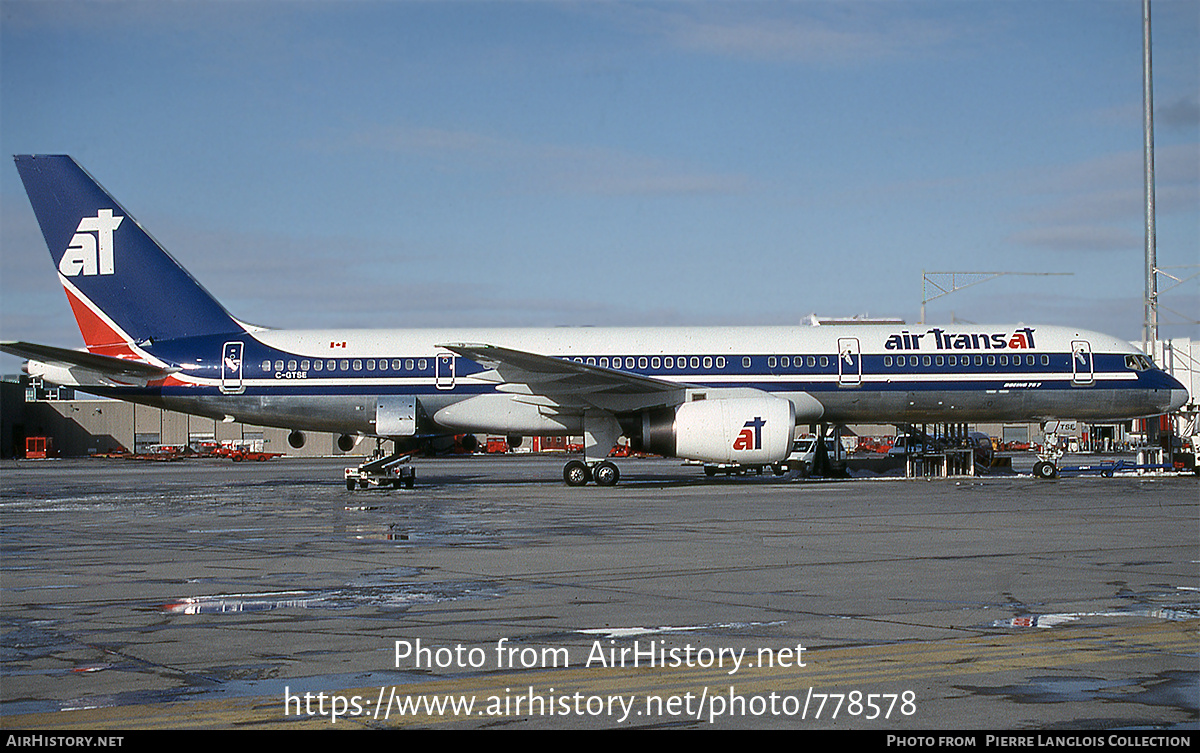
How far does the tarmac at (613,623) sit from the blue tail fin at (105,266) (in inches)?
539

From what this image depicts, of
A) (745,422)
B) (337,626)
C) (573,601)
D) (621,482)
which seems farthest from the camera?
(621,482)

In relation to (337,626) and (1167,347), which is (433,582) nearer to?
(337,626)

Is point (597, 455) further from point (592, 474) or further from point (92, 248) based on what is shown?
point (92, 248)

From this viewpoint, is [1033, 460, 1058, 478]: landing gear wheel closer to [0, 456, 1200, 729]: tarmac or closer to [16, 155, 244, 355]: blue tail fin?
[0, 456, 1200, 729]: tarmac

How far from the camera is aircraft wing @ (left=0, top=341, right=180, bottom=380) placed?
28.5m

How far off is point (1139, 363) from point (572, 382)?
1677 cm

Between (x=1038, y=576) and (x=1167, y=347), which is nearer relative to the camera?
(x=1038, y=576)

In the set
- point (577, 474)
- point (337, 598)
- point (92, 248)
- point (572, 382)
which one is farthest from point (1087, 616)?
point (92, 248)

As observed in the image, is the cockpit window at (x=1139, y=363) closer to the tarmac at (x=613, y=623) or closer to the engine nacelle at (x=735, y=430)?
the engine nacelle at (x=735, y=430)

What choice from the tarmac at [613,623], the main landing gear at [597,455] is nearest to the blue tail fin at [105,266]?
the main landing gear at [597,455]

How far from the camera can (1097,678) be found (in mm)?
7246

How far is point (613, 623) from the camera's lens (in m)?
9.46

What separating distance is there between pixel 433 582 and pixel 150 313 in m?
23.5
